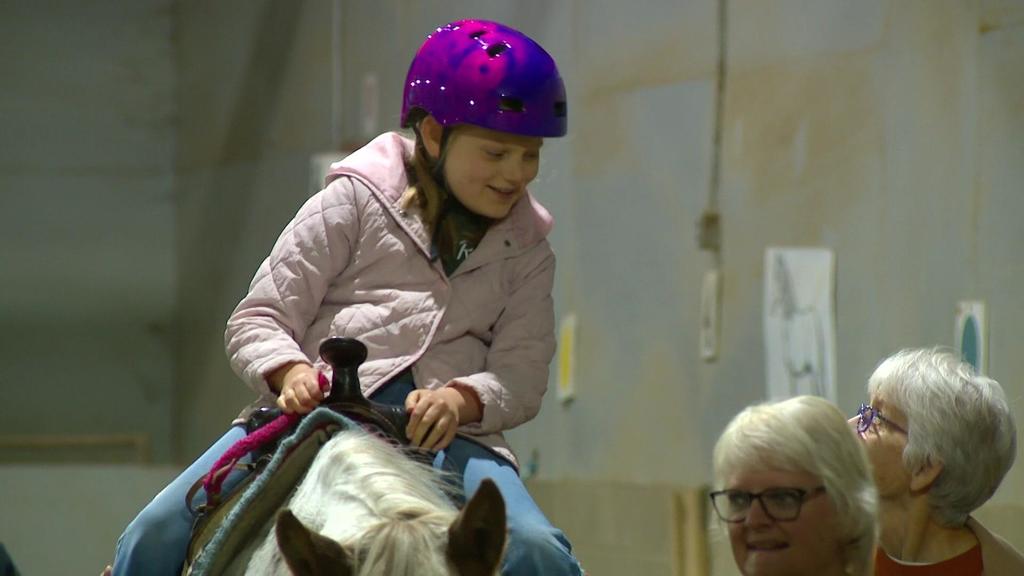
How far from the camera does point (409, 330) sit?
9.79 feet

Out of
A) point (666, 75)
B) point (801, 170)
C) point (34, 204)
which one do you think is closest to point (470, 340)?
point (801, 170)

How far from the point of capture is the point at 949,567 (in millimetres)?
2971

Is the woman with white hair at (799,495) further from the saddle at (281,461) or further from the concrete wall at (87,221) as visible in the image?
the concrete wall at (87,221)

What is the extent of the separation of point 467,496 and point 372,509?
15.3 inches

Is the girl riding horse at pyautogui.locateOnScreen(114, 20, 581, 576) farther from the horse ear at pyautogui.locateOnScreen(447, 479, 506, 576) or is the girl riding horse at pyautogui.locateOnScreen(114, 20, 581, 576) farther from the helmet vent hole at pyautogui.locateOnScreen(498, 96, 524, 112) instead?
the horse ear at pyautogui.locateOnScreen(447, 479, 506, 576)

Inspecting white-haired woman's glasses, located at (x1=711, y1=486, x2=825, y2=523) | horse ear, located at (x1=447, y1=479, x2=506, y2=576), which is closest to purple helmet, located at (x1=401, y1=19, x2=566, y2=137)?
white-haired woman's glasses, located at (x1=711, y1=486, x2=825, y2=523)

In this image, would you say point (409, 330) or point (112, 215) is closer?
point (409, 330)

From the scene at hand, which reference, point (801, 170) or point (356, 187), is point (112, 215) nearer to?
point (801, 170)

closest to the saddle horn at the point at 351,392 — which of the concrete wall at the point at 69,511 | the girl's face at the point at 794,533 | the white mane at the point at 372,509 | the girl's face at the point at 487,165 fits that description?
the white mane at the point at 372,509

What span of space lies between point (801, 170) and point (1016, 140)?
107 cm

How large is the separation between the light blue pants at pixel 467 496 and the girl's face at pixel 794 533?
33 centimetres

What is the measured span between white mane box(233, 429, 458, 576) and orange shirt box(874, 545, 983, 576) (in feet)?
3.30

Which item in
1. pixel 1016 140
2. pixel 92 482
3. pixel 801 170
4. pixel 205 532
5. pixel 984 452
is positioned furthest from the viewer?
pixel 92 482

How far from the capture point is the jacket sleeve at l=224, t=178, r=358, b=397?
2.92 m
